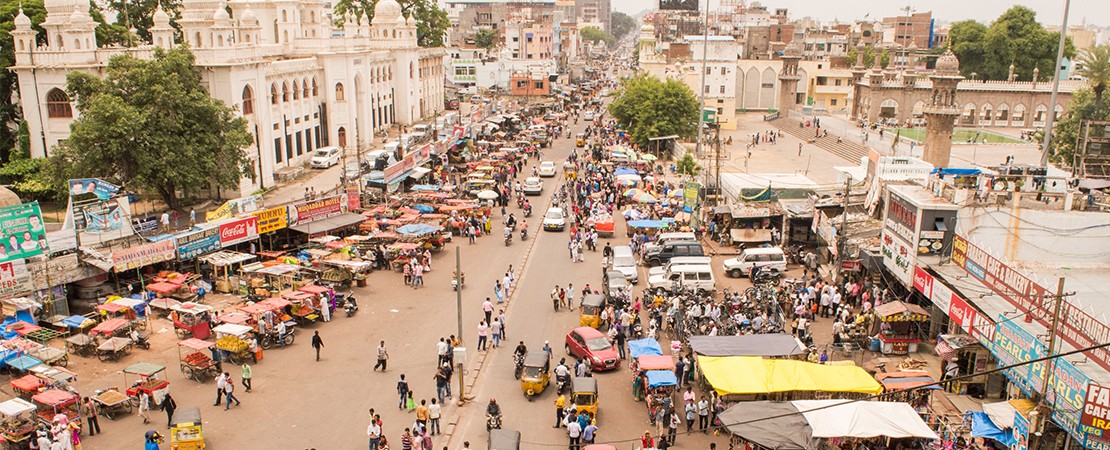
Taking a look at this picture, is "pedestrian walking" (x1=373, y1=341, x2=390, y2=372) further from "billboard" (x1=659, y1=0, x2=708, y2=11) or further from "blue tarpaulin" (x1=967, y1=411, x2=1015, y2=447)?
"billboard" (x1=659, y1=0, x2=708, y2=11)

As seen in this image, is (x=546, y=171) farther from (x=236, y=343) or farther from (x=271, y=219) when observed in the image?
(x=236, y=343)

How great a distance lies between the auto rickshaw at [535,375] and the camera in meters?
19.3

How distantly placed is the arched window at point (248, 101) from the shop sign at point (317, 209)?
1196cm

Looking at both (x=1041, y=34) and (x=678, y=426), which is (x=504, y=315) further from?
(x=1041, y=34)

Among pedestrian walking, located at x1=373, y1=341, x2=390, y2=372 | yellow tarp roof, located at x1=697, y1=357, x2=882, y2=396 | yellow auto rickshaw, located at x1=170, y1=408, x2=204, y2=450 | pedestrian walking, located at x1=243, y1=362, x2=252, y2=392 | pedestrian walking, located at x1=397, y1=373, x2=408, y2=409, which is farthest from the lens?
pedestrian walking, located at x1=373, y1=341, x2=390, y2=372

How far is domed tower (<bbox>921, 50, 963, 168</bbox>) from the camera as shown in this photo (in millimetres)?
39781

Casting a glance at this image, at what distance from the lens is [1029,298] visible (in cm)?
1702

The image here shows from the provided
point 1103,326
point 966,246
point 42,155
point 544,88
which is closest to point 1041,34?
point 544,88

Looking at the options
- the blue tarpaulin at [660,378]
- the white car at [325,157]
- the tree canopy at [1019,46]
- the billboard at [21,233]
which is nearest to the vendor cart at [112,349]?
the billboard at [21,233]

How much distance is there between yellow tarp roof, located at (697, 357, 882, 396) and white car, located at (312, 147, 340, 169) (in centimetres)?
3562

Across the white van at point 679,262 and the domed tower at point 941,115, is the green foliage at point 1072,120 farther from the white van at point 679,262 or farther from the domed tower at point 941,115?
the white van at point 679,262

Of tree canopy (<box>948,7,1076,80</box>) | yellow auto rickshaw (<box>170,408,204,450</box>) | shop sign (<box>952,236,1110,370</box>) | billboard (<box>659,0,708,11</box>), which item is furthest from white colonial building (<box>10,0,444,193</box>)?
tree canopy (<box>948,7,1076,80</box>)

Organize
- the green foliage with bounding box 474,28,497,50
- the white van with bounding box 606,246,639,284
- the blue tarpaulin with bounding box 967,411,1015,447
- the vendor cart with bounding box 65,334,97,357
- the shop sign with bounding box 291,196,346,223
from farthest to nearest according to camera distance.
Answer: the green foliage with bounding box 474,28,497,50
the shop sign with bounding box 291,196,346,223
the white van with bounding box 606,246,639,284
the vendor cart with bounding box 65,334,97,357
the blue tarpaulin with bounding box 967,411,1015,447

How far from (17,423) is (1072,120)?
5018 cm
